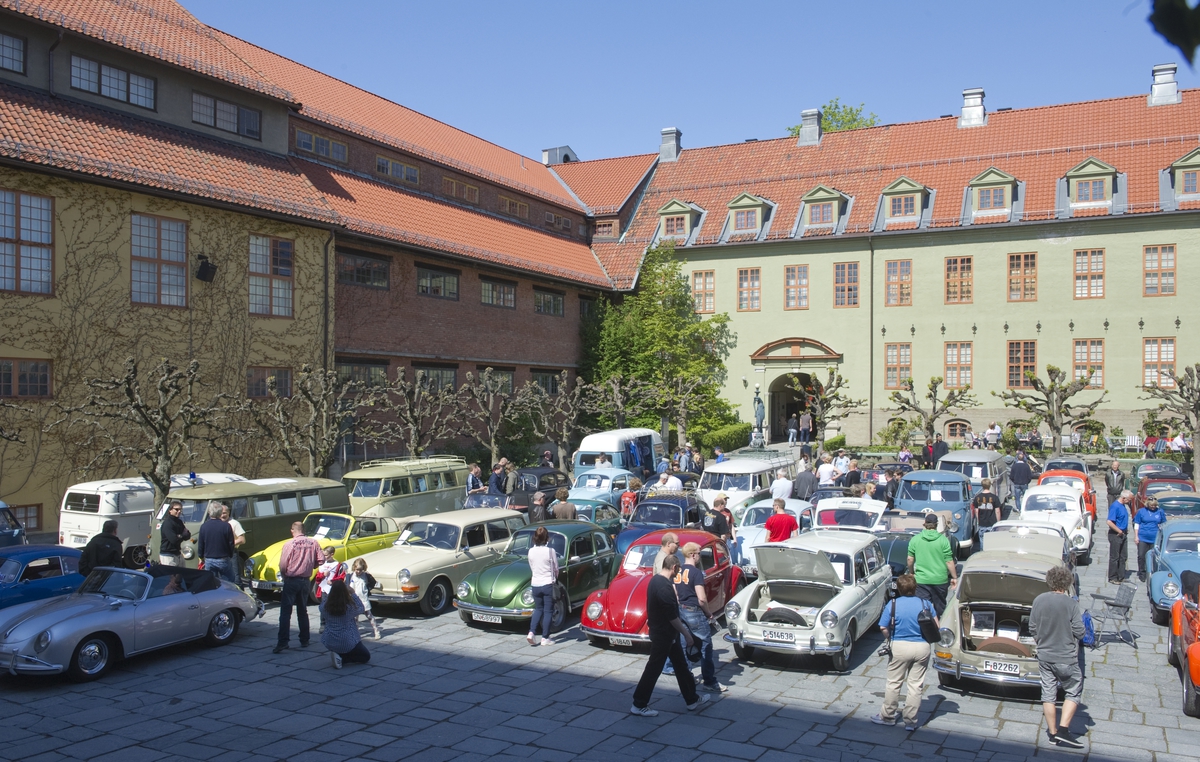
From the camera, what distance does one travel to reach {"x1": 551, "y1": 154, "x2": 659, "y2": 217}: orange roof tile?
44.3 metres

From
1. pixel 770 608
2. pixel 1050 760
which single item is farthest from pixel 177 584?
pixel 1050 760

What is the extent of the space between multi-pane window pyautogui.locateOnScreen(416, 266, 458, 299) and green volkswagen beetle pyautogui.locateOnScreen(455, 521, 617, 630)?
17.1 metres

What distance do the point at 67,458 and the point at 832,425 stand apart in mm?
29807

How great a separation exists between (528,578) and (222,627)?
4.39 metres

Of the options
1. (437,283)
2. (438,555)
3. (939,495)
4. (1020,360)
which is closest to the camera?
A: (438,555)

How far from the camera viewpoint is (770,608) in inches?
464

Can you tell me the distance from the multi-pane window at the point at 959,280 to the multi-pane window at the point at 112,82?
3059 cm

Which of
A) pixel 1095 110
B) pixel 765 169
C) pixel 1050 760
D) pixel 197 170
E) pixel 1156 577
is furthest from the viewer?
pixel 765 169

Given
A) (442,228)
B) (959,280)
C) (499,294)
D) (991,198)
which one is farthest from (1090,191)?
(442,228)

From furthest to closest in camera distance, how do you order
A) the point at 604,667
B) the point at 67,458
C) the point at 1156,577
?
the point at 67,458 → the point at 1156,577 → the point at 604,667

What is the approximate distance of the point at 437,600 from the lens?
48.7ft

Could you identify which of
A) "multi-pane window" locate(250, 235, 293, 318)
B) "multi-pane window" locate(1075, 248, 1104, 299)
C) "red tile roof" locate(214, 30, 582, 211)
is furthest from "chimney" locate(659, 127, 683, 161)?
"multi-pane window" locate(250, 235, 293, 318)

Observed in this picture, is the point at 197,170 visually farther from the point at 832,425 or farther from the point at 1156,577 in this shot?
the point at 832,425

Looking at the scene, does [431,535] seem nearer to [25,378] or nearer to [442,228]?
[25,378]
